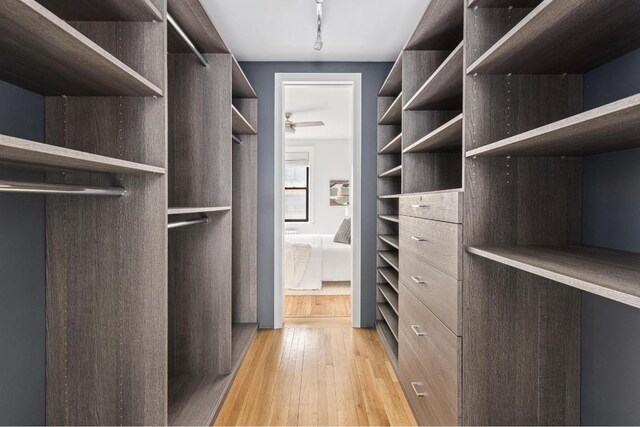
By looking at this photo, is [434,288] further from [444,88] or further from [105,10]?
[105,10]

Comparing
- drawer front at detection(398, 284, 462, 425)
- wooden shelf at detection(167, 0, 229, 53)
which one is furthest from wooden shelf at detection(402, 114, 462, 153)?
wooden shelf at detection(167, 0, 229, 53)

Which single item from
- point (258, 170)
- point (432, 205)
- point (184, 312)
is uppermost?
point (258, 170)

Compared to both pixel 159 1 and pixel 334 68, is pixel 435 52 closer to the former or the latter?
pixel 334 68

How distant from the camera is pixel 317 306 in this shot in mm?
3979

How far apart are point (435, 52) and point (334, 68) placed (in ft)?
3.94

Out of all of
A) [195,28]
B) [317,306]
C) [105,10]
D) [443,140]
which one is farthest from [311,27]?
[317,306]

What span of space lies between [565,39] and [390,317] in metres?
2.28

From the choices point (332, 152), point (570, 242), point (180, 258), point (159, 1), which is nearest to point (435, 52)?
point (570, 242)

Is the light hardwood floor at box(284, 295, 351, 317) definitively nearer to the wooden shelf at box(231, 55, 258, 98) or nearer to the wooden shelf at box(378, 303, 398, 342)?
the wooden shelf at box(378, 303, 398, 342)

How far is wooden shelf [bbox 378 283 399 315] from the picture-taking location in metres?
2.69

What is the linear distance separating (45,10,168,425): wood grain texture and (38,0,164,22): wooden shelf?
35mm

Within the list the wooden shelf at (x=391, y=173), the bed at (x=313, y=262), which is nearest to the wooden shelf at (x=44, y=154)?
the wooden shelf at (x=391, y=173)

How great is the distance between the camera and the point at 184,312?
2299mm

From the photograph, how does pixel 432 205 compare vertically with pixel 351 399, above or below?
above
